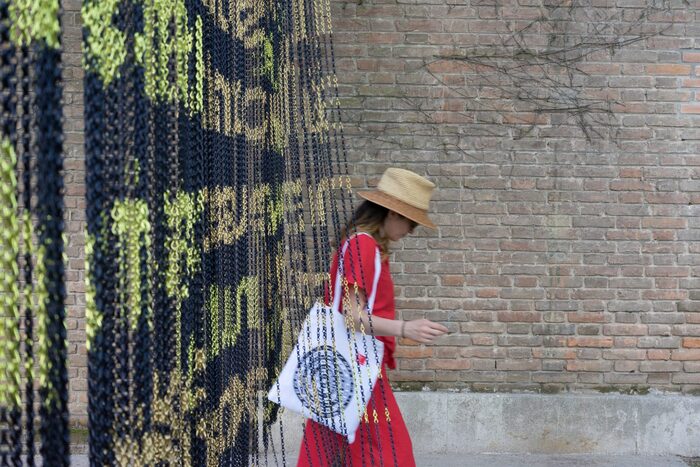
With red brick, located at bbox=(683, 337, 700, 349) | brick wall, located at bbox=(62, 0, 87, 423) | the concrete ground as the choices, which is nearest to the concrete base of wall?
the concrete ground

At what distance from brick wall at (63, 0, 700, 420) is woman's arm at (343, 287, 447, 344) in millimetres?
2572

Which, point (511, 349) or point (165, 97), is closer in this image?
point (165, 97)

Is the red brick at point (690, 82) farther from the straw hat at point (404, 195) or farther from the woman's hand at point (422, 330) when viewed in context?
the woman's hand at point (422, 330)

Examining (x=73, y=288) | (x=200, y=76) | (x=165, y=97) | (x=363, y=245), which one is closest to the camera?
(x=165, y=97)

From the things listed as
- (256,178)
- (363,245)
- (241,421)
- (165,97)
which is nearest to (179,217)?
(165,97)

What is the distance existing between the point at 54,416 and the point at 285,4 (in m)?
2.10

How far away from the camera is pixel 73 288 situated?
5.11 metres

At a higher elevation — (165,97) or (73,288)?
(165,97)

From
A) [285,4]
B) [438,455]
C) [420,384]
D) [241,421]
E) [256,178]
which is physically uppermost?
[285,4]

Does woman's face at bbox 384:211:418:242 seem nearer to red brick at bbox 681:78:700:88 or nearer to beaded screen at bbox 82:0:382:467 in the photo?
beaded screen at bbox 82:0:382:467

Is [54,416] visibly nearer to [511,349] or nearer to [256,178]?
[256,178]

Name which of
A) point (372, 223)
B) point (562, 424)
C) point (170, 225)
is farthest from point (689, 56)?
point (170, 225)

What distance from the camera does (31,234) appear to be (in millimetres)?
925

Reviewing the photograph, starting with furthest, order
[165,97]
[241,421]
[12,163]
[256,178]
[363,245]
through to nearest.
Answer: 1. [363,245]
2. [256,178]
3. [241,421]
4. [165,97]
5. [12,163]
